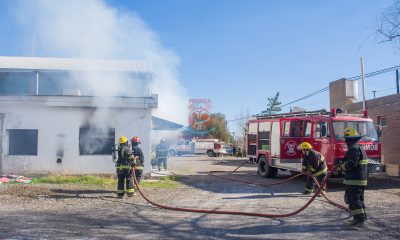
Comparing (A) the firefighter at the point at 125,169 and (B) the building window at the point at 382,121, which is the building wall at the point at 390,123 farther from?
(A) the firefighter at the point at 125,169

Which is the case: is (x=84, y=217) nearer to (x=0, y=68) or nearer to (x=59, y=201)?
(x=59, y=201)

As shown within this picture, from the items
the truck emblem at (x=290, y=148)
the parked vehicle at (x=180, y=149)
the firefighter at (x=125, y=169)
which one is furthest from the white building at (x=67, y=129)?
the parked vehicle at (x=180, y=149)

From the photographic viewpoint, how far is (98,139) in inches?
538

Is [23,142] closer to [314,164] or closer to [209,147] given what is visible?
[314,164]

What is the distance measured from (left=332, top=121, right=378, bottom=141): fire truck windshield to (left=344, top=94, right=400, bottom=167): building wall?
410 centimetres

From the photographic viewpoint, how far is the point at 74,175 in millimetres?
13203

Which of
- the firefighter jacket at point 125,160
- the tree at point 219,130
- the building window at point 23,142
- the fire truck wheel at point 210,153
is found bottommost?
the fire truck wheel at point 210,153

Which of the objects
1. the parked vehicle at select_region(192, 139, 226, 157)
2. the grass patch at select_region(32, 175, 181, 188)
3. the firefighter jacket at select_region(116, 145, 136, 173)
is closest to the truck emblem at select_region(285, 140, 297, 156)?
the grass patch at select_region(32, 175, 181, 188)

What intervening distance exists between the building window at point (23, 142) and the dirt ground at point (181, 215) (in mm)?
2162

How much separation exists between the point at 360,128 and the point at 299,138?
2.03 m

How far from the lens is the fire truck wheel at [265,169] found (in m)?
15.0

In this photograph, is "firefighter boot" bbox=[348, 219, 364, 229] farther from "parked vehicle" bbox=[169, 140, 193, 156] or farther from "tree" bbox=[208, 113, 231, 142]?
"tree" bbox=[208, 113, 231, 142]

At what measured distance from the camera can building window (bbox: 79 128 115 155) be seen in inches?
535

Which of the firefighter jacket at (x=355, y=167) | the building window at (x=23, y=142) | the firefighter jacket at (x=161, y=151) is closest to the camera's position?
the firefighter jacket at (x=355, y=167)
